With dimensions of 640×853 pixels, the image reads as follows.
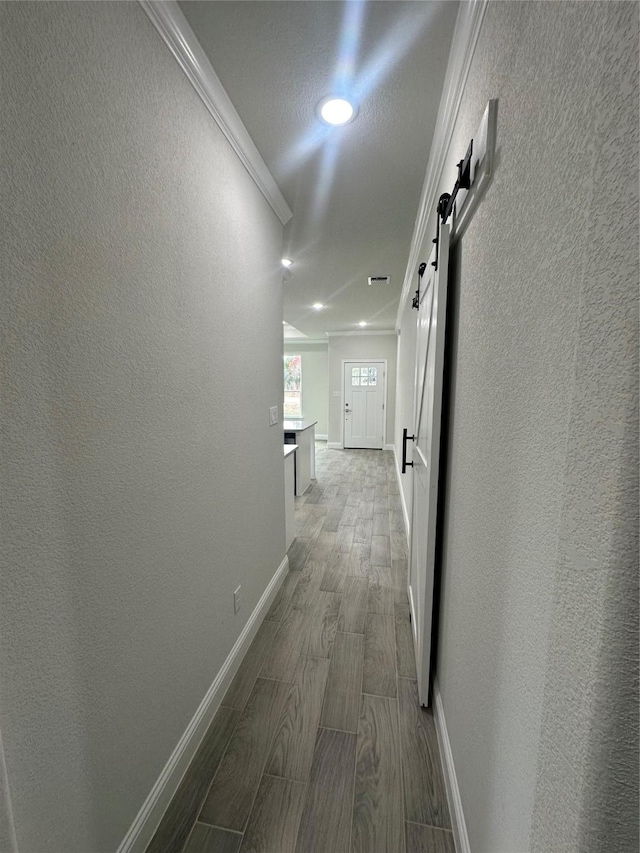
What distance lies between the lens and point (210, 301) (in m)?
1.40

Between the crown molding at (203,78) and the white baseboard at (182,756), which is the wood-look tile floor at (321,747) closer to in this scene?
the white baseboard at (182,756)

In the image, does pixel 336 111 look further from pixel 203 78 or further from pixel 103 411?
pixel 103 411

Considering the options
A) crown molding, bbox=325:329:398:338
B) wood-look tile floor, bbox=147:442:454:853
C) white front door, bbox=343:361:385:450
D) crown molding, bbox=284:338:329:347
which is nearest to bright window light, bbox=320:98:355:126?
wood-look tile floor, bbox=147:442:454:853

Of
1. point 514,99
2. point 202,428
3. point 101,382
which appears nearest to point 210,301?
point 202,428

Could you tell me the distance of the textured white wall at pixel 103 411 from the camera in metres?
0.67

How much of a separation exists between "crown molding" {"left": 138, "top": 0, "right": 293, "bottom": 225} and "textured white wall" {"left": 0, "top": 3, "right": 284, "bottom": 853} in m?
0.04

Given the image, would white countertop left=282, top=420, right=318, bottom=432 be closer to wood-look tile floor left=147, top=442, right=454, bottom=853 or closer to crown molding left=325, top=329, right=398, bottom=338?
wood-look tile floor left=147, top=442, right=454, bottom=853

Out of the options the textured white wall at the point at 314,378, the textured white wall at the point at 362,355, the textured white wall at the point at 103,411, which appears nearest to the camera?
the textured white wall at the point at 103,411

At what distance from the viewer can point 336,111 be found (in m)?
1.44

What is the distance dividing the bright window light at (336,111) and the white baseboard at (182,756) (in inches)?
96.7

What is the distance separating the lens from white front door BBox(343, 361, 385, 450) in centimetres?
751

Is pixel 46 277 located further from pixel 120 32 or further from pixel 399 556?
pixel 399 556

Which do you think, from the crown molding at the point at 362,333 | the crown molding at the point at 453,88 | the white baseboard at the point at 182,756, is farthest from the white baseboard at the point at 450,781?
the crown molding at the point at 362,333

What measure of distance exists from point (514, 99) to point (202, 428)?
A: 129cm
